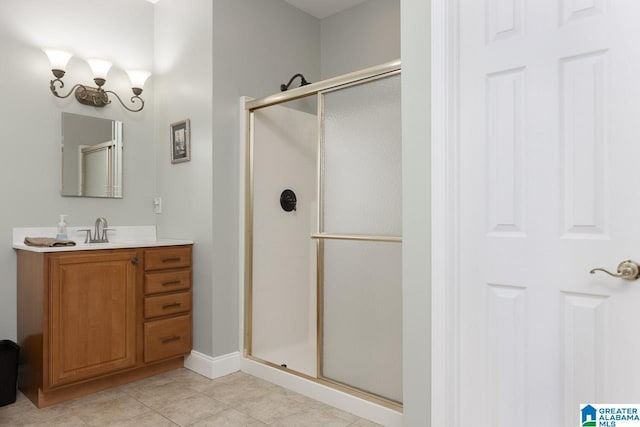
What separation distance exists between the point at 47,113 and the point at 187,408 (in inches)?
84.1

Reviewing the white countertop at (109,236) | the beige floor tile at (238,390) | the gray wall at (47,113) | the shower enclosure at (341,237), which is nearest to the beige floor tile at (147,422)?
the beige floor tile at (238,390)

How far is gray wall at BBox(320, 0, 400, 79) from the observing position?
3.30 meters

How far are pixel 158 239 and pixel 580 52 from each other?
117 inches

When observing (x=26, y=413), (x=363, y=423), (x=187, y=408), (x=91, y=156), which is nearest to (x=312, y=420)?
(x=363, y=423)

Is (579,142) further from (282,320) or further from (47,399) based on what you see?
(47,399)

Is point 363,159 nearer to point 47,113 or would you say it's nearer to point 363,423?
point 363,423

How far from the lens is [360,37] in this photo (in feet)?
11.5

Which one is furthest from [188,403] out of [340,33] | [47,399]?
[340,33]

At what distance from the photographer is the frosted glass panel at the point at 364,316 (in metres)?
2.17

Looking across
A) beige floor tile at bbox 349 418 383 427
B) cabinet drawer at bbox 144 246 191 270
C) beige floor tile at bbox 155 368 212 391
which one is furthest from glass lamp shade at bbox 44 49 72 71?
beige floor tile at bbox 349 418 383 427

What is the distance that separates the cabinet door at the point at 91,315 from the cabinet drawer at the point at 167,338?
3.8 inches

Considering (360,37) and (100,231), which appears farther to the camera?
(360,37)

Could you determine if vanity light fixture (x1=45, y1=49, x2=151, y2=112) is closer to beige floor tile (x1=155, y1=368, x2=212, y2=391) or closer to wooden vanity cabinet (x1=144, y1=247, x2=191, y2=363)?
wooden vanity cabinet (x1=144, y1=247, x2=191, y2=363)

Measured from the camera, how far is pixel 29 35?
277cm
